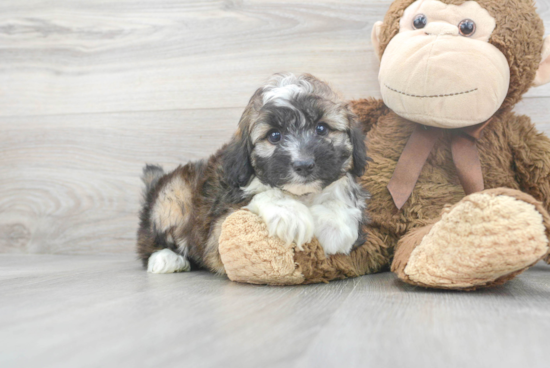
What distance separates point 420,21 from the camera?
1.81 m

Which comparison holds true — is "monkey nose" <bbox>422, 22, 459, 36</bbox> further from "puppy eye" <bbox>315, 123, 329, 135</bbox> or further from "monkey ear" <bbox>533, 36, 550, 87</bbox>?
"puppy eye" <bbox>315, 123, 329, 135</bbox>

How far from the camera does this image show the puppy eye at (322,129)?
156cm

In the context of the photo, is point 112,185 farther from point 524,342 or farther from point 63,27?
point 524,342

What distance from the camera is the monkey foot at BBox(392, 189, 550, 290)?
3.87 ft

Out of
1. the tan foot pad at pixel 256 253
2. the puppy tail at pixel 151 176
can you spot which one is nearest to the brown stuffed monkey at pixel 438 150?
the tan foot pad at pixel 256 253

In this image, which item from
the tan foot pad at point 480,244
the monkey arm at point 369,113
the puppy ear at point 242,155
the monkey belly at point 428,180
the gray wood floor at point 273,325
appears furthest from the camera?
the monkey arm at point 369,113

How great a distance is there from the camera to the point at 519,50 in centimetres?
174

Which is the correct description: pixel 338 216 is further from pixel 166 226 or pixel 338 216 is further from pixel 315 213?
pixel 166 226

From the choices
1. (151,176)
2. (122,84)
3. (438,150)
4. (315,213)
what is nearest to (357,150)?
(315,213)

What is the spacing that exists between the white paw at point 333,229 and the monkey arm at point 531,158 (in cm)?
78

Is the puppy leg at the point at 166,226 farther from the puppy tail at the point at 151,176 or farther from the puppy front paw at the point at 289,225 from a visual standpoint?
the puppy front paw at the point at 289,225

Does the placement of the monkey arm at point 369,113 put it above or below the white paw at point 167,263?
above

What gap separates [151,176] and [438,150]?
131 centimetres

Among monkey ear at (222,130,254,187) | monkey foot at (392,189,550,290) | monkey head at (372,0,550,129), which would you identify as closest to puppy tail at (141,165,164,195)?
monkey ear at (222,130,254,187)
